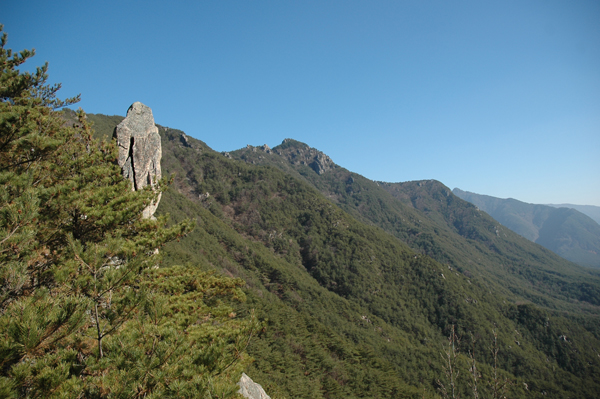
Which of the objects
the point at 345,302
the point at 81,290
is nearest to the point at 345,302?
the point at 345,302

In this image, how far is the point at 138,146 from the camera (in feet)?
53.5

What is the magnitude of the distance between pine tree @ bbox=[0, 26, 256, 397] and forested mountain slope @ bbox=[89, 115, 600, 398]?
22.1 meters

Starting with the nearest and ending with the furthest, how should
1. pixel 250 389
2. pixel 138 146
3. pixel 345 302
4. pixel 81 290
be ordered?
pixel 81 290, pixel 250 389, pixel 138 146, pixel 345 302

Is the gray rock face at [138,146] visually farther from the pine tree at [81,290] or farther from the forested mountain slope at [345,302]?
the forested mountain slope at [345,302]

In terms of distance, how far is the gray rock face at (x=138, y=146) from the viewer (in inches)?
615

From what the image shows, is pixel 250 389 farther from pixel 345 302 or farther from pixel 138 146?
pixel 345 302

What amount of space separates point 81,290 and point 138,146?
1348cm

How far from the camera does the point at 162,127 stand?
164 meters

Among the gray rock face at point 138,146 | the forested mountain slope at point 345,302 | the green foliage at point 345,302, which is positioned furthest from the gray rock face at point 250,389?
the forested mountain slope at point 345,302

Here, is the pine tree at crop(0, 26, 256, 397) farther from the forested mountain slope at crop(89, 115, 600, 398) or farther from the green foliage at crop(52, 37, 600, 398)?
the forested mountain slope at crop(89, 115, 600, 398)

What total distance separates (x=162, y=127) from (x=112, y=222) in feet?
599

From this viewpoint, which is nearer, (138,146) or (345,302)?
(138,146)

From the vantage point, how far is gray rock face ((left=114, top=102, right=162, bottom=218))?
1561 centimetres

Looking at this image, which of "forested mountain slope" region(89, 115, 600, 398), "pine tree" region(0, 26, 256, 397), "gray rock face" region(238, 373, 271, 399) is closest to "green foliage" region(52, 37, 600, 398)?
"forested mountain slope" region(89, 115, 600, 398)
